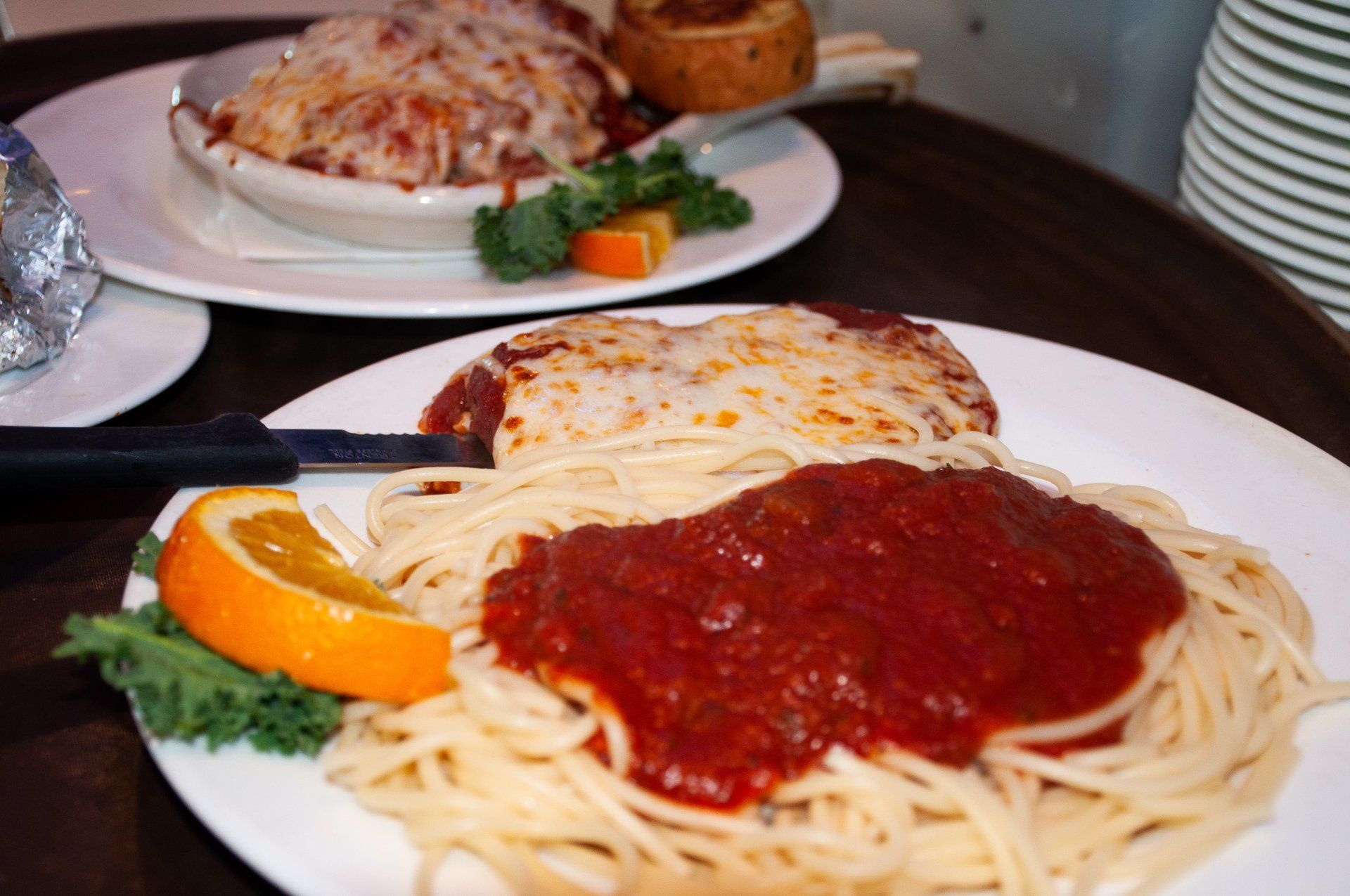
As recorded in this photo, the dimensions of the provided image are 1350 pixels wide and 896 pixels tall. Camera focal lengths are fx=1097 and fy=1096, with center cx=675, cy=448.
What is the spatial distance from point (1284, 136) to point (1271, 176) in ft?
0.59

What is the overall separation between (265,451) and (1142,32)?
481cm

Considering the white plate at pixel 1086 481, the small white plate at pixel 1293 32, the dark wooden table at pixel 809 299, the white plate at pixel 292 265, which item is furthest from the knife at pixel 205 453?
the small white plate at pixel 1293 32

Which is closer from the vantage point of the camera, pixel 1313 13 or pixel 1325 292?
pixel 1313 13

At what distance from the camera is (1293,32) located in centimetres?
393

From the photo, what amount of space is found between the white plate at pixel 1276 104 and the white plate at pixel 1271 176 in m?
0.23

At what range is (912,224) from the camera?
15.7 ft

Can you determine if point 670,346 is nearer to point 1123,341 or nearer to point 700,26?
point 1123,341

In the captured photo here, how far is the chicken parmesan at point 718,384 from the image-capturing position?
2.84m

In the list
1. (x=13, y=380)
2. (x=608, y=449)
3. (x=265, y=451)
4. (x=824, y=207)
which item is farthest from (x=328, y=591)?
Answer: (x=824, y=207)

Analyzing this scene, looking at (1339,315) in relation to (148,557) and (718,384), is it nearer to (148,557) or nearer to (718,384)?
(718,384)

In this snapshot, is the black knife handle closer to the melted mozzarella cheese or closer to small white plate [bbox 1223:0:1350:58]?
the melted mozzarella cheese

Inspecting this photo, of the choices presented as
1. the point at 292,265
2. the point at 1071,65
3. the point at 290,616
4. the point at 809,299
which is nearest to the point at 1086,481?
the point at 809,299

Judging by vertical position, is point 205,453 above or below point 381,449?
above

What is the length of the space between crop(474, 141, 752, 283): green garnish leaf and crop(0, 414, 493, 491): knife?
1.13 m
